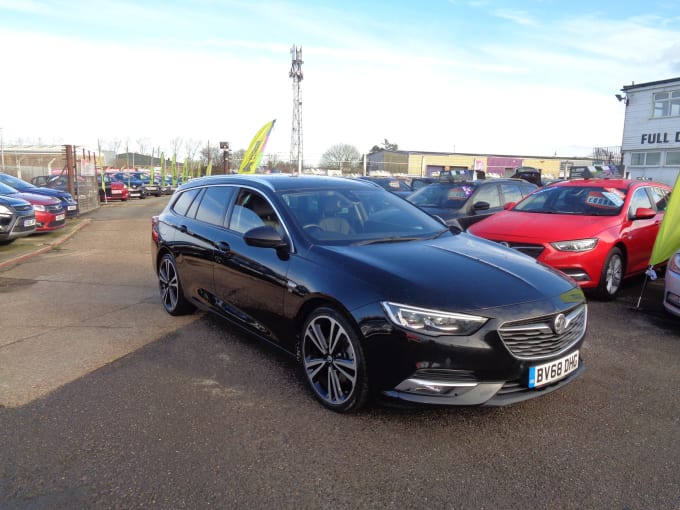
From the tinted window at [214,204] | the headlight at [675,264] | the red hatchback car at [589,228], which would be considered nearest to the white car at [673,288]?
the headlight at [675,264]

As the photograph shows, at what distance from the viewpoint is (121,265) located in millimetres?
9297

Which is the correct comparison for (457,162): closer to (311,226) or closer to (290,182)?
(290,182)

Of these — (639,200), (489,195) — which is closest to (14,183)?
(489,195)

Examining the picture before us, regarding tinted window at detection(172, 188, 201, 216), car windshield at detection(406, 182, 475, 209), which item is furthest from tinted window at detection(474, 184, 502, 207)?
tinted window at detection(172, 188, 201, 216)

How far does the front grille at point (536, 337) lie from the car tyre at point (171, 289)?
3.59 meters

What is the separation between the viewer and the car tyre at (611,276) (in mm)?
6406

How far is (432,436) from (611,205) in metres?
5.20

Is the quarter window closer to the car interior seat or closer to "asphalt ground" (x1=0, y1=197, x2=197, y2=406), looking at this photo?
the car interior seat

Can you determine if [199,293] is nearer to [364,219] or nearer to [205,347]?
[205,347]

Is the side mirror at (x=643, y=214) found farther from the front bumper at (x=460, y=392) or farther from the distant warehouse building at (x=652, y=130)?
the distant warehouse building at (x=652, y=130)

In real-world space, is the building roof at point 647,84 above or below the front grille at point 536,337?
above

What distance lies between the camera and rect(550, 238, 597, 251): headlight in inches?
247

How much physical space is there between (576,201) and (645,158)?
81.5 ft

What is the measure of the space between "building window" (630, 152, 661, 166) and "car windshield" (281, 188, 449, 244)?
27861mm
